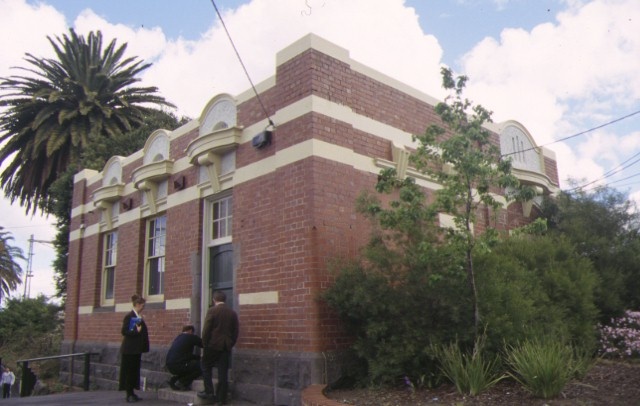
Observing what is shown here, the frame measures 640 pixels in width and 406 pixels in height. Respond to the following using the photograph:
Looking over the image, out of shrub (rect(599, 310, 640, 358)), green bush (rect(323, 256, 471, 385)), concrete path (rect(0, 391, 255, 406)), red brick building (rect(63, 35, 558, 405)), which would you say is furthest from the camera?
concrete path (rect(0, 391, 255, 406))

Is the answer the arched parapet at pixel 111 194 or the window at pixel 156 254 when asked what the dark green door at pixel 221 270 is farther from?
the arched parapet at pixel 111 194

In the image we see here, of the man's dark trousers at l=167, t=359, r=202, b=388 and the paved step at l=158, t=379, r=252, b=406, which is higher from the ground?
the man's dark trousers at l=167, t=359, r=202, b=388

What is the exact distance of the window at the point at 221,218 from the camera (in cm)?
1034

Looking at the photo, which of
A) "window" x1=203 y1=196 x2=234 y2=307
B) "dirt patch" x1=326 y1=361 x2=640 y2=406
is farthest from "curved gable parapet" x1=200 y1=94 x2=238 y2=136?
"dirt patch" x1=326 y1=361 x2=640 y2=406

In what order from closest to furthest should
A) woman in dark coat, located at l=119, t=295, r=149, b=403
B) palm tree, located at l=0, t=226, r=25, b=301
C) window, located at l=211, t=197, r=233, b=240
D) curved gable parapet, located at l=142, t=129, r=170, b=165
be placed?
woman in dark coat, located at l=119, t=295, r=149, b=403, window, located at l=211, t=197, r=233, b=240, curved gable parapet, located at l=142, t=129, r=170, b=165, palm tree, located at l=0, t=226, r=25, b=301

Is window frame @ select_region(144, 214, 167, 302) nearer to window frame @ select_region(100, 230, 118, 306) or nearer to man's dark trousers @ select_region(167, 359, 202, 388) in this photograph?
window frame @ select_region(100, 230, 118, 306)

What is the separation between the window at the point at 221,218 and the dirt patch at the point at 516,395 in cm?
396

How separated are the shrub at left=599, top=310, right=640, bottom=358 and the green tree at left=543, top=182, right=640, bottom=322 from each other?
508mm

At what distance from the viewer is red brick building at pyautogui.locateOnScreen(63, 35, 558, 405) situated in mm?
8141

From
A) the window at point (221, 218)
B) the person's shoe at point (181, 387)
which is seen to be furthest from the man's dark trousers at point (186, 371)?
the window at point (221, 218)

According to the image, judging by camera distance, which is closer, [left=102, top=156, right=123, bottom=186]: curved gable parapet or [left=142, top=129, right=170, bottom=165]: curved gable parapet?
[left=142, top=129, right=170, bottom=165]: curved gable parapet

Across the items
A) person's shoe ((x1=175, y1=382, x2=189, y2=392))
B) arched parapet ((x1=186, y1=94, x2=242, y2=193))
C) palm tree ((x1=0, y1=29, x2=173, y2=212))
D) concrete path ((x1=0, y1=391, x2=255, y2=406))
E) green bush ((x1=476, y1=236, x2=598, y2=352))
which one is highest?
palm tree ((x1=0, y1=29, x2=173, y2=212))

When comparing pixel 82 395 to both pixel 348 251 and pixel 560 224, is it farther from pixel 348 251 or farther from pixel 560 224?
pixel 560 224

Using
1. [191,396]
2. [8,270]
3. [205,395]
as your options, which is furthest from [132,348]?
[8,270]
